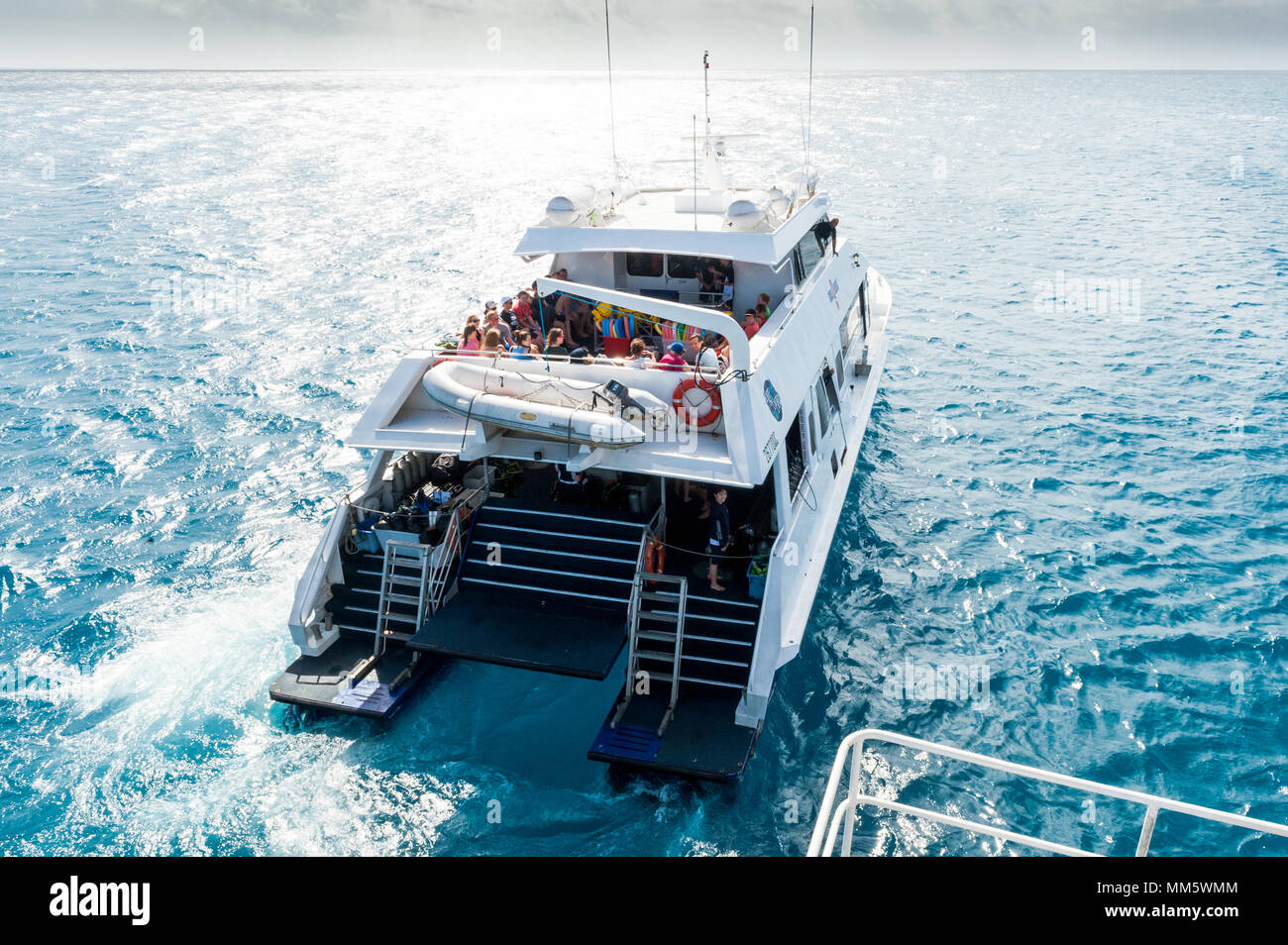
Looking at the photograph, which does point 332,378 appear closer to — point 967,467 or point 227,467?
point 227,467

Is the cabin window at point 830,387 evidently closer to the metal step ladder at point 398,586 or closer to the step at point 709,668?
the step at point 709,668

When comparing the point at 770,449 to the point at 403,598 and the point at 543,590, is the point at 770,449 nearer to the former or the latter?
the point at 543,590

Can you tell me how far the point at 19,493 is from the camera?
60.4 ft

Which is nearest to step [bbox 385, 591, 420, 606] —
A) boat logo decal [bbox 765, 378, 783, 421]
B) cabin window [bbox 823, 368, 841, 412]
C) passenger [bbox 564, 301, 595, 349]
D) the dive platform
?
the dive platform

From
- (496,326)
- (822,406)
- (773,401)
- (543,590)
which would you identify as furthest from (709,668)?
(496,326)

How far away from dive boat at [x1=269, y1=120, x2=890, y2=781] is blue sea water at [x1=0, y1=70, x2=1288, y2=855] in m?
0.85

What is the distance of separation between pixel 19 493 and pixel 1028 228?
41.2 meters

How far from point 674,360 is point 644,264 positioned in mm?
4724

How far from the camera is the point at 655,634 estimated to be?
11797 mm

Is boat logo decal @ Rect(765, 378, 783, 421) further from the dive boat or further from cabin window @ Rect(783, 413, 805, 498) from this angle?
cabin window @ Rect(783, 413, 805, 498)

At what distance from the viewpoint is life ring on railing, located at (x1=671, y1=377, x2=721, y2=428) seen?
39.2 ft

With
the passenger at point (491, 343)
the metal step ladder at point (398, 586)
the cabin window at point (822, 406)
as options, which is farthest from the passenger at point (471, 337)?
the cabin window at point (822, 406)

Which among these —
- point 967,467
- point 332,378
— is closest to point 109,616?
point 332,378

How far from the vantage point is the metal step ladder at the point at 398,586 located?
40.5 feet
